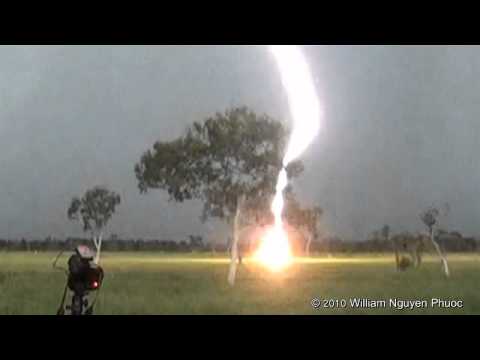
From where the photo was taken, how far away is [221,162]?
9656 millimetres

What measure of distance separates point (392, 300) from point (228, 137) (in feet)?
10.1

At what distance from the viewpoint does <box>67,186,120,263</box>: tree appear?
9.09 metres

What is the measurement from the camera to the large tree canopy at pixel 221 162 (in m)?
9.37

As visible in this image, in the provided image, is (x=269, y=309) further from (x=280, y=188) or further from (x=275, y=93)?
(x=275, y=93)

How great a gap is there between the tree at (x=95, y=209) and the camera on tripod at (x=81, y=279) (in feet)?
0.94

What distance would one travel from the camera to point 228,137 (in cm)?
948

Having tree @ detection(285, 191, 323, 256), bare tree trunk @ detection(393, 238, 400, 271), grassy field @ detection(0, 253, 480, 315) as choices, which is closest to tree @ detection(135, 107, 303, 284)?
tree @ detection(285, 191, 323, 256)

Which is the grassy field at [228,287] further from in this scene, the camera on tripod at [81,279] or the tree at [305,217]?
the tree at [305,217]

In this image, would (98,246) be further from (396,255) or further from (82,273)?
(396,255)

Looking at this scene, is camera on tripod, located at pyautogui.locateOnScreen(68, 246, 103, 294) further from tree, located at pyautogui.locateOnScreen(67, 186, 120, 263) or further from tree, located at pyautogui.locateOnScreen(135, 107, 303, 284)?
tree, located at pyautogui.locateOnScreen(135, 107, 303, 284)

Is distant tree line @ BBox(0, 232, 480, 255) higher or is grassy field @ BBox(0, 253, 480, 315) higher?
distant tree line @ BBox(0, 232, 480, 255)

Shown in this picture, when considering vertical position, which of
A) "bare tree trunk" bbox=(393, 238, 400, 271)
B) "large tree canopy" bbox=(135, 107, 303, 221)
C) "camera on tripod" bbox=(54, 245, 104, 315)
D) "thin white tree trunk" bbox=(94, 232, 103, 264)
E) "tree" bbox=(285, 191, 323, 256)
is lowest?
"camera on tripod" bbox=(54, 245, 104, 315)

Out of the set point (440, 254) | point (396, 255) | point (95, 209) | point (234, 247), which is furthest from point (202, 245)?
point (440, 254)

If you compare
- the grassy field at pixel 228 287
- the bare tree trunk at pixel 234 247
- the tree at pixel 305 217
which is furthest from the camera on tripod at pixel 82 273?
the tree at pixel 305 217
